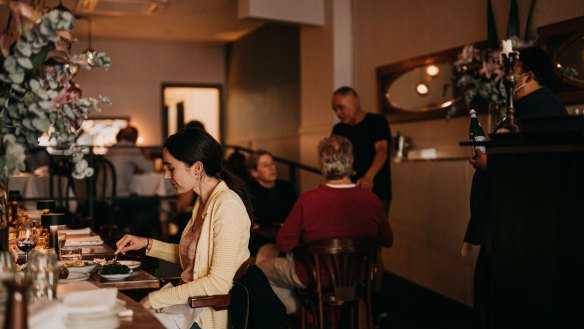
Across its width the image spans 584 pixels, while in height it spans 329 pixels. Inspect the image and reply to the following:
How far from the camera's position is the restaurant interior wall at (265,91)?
944 cm

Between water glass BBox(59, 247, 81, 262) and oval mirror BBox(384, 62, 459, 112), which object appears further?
oval mirror BBox(384, 62, 459, 112)

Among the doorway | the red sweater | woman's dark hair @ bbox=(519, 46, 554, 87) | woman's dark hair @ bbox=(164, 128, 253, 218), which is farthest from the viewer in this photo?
the doorway

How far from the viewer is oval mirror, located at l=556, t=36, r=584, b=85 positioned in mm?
4262

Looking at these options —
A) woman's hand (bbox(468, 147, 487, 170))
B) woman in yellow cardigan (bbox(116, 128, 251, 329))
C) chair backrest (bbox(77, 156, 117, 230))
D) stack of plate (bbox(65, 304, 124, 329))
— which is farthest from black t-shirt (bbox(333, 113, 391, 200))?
stack of plate (bbox(65, 304, 124, 329))

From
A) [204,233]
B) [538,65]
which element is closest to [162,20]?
[538,65]

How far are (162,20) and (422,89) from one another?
5.28 meters

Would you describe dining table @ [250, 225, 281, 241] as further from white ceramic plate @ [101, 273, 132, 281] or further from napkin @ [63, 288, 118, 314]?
napkin @ [63, 288, 118, 314]

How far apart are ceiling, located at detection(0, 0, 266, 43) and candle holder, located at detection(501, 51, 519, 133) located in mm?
4616

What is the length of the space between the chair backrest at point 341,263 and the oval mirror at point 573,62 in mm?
1757

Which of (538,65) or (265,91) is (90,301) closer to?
(538,65)

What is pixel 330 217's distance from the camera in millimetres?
3740

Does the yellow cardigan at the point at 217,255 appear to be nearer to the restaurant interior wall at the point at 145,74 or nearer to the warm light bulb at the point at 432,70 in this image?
the warm light bulb at the point at 432,70

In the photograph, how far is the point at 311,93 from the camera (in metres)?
7.77

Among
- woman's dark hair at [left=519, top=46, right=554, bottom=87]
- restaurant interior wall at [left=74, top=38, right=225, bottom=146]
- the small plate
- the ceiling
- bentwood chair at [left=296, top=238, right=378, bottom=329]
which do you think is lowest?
bentwood chair at [left=296, top=238, right=378, bottom=329]
